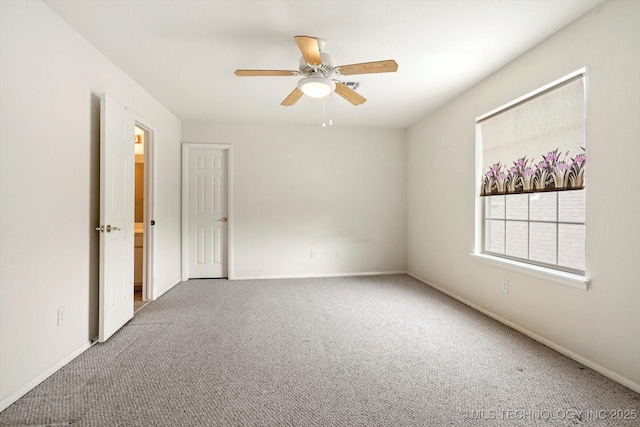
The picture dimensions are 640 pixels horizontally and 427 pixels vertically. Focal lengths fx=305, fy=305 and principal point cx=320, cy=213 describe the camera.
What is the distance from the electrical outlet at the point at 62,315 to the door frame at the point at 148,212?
1.61m

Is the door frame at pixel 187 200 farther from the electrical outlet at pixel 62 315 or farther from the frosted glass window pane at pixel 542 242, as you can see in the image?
the frosted glass window pane at pixel 542 242

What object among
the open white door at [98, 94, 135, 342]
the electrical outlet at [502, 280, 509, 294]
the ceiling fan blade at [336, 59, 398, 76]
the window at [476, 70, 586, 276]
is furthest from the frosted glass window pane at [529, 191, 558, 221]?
the open white door at [98, 94, 135, 342]

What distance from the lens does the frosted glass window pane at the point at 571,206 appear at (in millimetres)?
2330

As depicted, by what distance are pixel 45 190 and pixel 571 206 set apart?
151 inches

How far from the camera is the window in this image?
2.35 meters

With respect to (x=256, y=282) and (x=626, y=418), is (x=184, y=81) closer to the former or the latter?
(x=256, y=282)

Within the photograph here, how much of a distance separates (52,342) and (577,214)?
3.93 m

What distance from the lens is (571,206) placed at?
2406mm

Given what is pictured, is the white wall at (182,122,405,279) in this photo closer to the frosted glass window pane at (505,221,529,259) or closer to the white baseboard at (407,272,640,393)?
the white baseboard at (407,272,640,393)

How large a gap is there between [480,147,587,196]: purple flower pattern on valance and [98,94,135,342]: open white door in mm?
3669

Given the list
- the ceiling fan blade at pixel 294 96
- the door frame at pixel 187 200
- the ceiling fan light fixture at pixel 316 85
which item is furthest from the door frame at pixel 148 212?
the ceiling fan light fixture at pixel 316 85

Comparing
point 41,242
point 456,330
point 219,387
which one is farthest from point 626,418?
point 41,242

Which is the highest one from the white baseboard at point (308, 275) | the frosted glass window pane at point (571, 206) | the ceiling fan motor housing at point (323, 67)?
the ceiling fan motor housing at point (323, 67)

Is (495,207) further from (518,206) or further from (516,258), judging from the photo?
(516,258)
